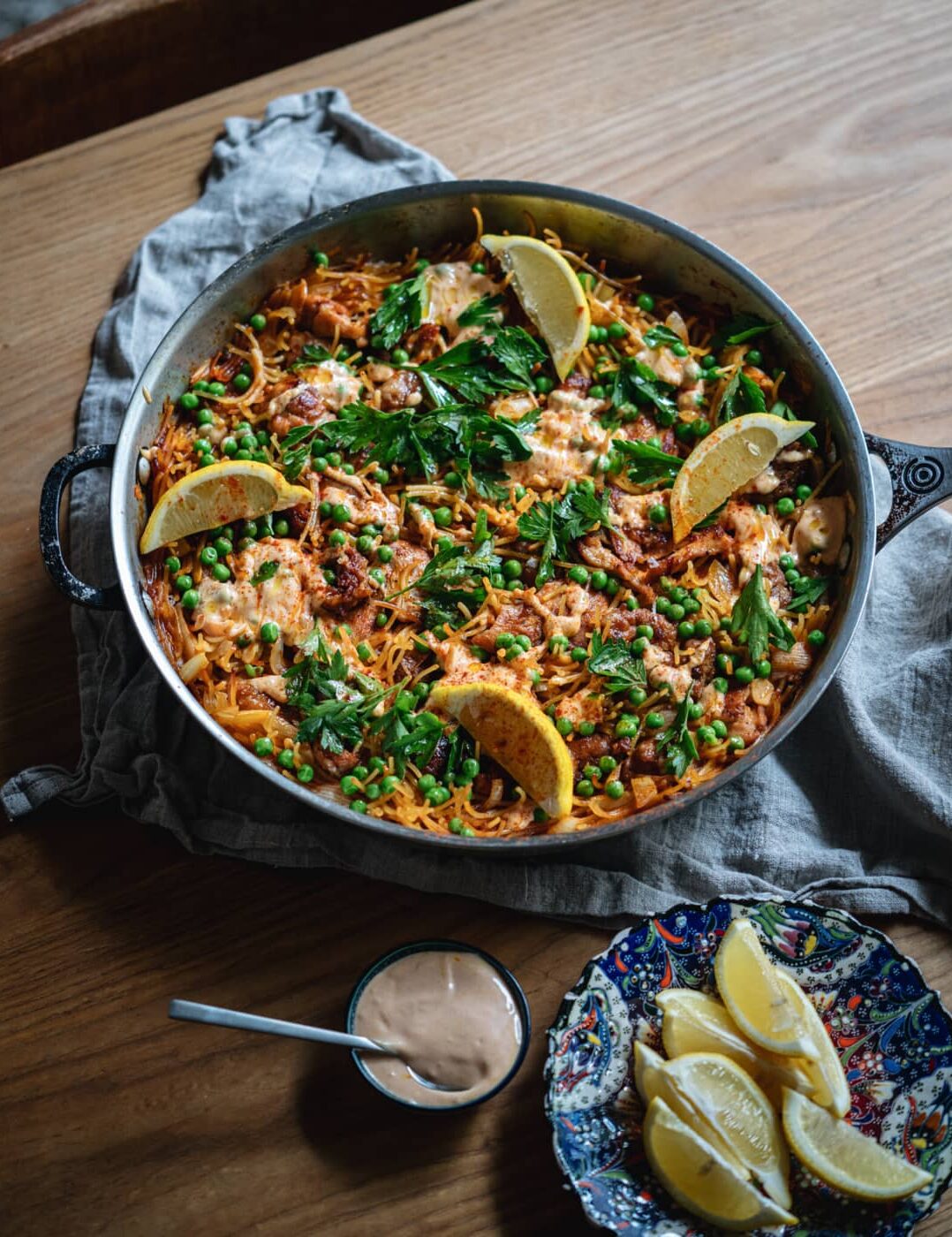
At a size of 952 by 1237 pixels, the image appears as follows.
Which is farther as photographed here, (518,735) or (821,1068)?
(518,735)

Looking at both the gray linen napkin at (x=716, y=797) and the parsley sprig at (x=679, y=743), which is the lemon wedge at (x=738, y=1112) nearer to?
the gray linen napkin at (x=716, y=797)

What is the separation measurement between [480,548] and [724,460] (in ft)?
2.64

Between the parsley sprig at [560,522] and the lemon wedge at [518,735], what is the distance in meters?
0.49

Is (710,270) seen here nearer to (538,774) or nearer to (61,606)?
(538,774)

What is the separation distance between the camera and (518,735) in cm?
335

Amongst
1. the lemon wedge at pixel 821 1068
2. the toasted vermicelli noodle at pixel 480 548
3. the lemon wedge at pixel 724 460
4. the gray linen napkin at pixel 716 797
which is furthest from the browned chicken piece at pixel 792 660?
the lemon wedge at pixel 821 1068

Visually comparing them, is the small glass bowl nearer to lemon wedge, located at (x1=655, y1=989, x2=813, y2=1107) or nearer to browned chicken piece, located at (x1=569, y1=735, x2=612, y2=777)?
lemon wedge, located at (x1=655, y1=989, x2=813, y2=1107)

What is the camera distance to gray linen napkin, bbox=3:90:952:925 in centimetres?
357

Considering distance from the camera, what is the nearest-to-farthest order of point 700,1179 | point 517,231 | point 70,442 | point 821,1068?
point 700,1179, point 821,1068, point 517,231, point 70,442

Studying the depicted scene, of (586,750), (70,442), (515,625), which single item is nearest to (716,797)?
(586,750)

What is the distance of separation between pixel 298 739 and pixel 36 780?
874 mm

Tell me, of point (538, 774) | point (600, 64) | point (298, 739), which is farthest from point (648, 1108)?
point (600, 64)

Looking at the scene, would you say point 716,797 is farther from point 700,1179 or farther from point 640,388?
point 640,388

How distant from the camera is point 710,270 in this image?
12.8ft
